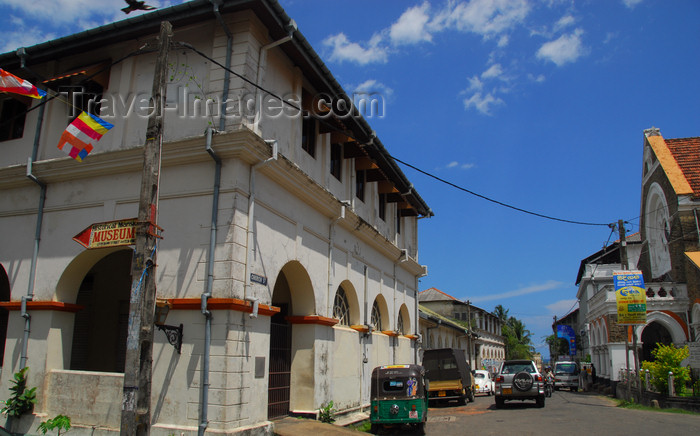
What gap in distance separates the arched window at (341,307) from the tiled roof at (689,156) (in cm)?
2110

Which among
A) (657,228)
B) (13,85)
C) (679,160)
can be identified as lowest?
(13,85)

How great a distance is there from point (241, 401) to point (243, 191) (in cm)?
378

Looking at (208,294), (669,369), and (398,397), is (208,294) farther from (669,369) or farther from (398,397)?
(669,369)

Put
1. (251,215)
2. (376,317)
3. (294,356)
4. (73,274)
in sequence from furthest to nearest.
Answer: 1. (376,317)
2. (294,356)
3. (73,274)
4. (251,215)

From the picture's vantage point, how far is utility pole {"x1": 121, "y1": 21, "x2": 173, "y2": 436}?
6.48 metres

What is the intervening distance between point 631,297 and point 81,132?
20.8 m

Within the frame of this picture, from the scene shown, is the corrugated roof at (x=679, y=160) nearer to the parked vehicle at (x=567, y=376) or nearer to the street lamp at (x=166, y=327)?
the parked vehicle at (x=567, y=376)

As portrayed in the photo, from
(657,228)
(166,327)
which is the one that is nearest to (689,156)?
(657,228)

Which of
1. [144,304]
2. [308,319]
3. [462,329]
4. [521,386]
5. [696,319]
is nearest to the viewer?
[144,304]

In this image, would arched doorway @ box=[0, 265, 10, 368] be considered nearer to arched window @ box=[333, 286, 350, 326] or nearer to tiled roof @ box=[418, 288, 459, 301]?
arched window @ box=[333, 286, 350, 326]

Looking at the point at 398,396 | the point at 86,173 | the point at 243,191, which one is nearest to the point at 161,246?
the point at 243,191

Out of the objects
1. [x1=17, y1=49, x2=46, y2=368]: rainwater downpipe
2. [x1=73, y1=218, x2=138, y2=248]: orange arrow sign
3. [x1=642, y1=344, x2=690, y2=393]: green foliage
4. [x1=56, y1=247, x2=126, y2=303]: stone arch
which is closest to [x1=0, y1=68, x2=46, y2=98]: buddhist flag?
[x1=17, y1=49, x2=46, y2=368]: rainwater downpipe

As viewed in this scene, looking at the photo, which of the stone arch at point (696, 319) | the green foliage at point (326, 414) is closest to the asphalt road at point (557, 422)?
the green foliage at point (326, 414)

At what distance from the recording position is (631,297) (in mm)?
21516
